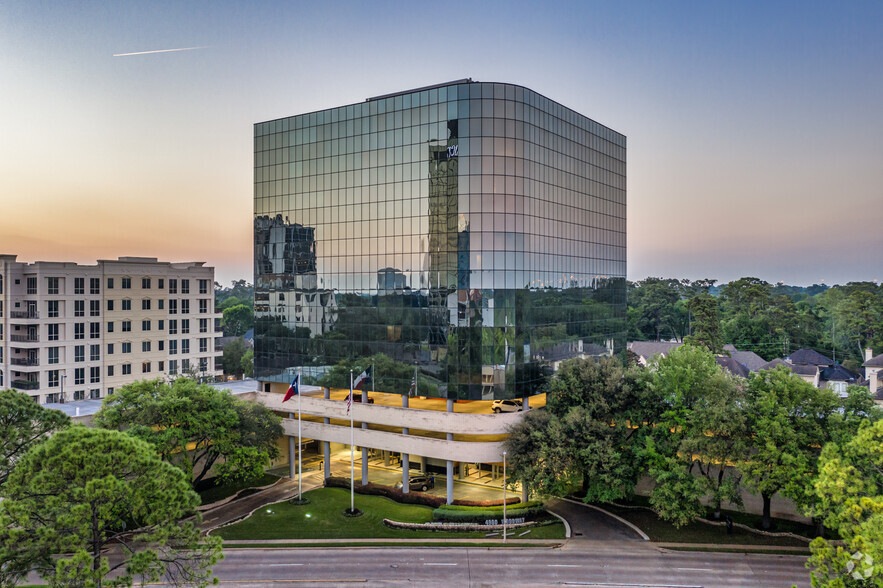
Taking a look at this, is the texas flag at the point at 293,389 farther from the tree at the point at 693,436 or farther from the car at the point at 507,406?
the tree at the point at 693,436

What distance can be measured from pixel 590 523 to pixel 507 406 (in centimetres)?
1317

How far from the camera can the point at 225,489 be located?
187 ft

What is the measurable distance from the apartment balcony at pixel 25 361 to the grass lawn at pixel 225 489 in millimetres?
39000

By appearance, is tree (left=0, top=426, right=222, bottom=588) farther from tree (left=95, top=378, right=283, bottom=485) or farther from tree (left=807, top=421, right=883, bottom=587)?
tree (left=807, top=421, right=883, bottom=587)

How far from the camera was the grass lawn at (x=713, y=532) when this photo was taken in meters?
43.3

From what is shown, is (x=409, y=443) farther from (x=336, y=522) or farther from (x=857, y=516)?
(x=857, y=516)

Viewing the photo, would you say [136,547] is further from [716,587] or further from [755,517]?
[755,517]

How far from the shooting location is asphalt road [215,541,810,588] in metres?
37.3

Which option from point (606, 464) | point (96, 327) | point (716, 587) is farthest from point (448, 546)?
point (96, 327)

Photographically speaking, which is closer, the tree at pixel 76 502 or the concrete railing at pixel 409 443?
the tree at pixel 76 502

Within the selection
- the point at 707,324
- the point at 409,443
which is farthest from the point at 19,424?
the point at 707,324

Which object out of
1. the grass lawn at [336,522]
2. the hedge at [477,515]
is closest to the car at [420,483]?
the grass lawn at [336,522]

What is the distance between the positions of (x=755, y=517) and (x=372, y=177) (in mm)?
45885

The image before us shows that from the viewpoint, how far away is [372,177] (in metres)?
57.0
